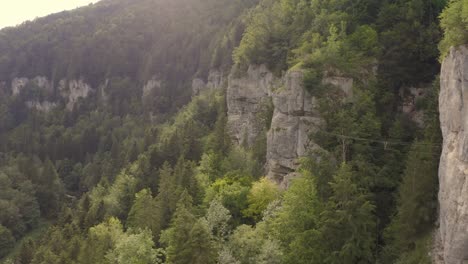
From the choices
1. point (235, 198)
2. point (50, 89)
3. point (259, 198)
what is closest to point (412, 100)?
point (259, 198)

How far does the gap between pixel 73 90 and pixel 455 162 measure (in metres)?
178

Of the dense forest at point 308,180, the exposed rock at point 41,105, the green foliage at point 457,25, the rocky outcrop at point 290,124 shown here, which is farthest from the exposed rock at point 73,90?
the green foliage at point 457,25

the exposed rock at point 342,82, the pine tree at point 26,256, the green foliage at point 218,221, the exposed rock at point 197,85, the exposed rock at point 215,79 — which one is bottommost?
the pine tree at point 26,256

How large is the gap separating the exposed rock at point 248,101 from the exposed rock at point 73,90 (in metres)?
129

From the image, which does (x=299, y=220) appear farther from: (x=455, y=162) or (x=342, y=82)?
(x=342, y=82)

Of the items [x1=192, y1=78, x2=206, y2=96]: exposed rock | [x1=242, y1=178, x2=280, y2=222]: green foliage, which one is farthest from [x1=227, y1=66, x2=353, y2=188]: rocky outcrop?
[x1=192, y1=78, x2=206, y2=96]: exposed rock

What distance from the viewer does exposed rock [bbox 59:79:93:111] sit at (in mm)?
186250

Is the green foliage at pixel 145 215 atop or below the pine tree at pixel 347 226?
below

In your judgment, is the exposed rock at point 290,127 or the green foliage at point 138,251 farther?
the exposed rock at point 290,127

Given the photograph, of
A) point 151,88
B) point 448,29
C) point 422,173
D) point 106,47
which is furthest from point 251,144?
point 106,47

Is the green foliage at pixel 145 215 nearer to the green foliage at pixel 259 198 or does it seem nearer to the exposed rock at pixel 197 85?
the green foliage at pixel 259 198

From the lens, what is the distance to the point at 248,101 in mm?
67500

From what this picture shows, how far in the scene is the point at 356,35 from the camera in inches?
1925

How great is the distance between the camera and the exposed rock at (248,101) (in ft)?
202
